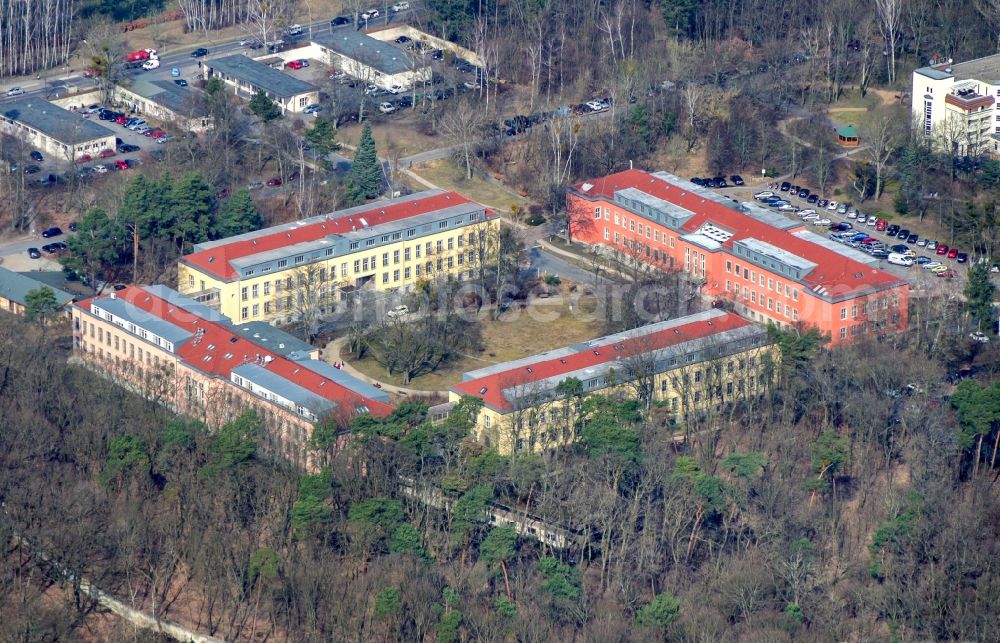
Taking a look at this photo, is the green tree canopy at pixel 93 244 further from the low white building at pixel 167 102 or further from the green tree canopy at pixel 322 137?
the low white building at pixel 167 102

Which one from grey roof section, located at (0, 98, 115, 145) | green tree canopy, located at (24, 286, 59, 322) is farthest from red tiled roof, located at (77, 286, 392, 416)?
grey roof section, located at (0, 98, 115, 145)

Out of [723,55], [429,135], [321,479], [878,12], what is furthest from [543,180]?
[321,479]

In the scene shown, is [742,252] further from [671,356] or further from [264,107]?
[264,107]

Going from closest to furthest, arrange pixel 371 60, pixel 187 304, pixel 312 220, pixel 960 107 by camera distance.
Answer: pixel 187 304, pixel 312 220, pixel 960 107, pixel 371 60

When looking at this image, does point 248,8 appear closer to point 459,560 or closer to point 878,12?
point 878,12

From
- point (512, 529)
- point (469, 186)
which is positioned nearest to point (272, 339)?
point (512, 529)

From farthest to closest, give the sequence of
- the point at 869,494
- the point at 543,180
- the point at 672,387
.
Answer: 1. the point at 543,180
2. the point at 672,387
3. the point at 869,494
